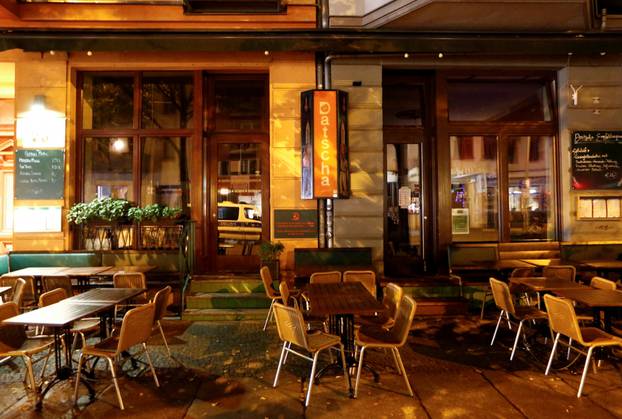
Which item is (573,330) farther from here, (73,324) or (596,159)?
(596,159)

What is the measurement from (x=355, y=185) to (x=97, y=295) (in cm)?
470

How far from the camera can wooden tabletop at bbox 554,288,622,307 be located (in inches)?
157

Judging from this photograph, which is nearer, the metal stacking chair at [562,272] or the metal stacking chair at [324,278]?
the metal stacking chair at [324,278]

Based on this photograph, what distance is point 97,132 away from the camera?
7902 millimetres

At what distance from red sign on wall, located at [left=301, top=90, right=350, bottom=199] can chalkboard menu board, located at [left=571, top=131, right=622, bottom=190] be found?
15.0 ft

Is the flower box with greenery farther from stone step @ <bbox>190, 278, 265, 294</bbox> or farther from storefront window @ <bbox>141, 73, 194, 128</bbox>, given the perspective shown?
storefront window @ <bbox>141, 73, 194, 128</bbox>

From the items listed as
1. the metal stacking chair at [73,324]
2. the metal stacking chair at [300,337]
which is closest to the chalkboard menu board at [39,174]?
the metal stacking chair at [73,324]

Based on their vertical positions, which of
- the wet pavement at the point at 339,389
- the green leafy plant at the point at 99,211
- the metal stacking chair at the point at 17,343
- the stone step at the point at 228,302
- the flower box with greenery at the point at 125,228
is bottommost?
the wet pavement at the point at 339,389

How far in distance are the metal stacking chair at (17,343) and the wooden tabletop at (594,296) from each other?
5513mm

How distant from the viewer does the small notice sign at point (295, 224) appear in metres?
7.62

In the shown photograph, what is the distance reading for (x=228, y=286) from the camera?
696 centimetres

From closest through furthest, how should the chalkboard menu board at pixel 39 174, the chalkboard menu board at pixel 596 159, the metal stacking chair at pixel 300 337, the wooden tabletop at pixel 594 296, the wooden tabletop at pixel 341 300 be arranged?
the metal stacking chair at pixel 300 337, the wooden tabletop at pixel 341 300, the wooden tabletop at pixel 594 296, the chalkboard menu board at pixel 39 174, the chalkboard menu board at pixel 596 159

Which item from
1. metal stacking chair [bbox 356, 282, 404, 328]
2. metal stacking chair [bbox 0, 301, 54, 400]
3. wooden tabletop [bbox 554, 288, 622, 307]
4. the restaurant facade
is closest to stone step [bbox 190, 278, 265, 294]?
the restaurant facade

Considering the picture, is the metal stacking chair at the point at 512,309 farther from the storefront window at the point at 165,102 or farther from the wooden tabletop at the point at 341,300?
the storefront window at the point at 165,102
